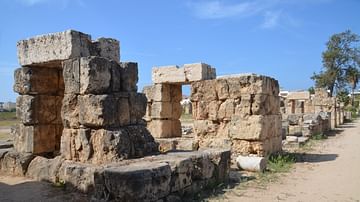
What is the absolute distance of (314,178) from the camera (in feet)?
23.3

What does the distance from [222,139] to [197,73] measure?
8.44 ft

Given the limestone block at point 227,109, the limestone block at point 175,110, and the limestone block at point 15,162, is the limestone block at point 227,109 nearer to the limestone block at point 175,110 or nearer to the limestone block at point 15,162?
the limestone block at point 175,110

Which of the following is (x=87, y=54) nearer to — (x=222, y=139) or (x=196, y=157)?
(x=196, y=157)

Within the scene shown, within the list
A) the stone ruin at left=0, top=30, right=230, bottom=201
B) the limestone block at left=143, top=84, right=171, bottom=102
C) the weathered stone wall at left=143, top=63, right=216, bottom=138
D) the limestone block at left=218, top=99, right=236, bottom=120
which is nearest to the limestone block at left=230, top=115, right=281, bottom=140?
the limestone block at left=218, top=99, right=236, bottom=120

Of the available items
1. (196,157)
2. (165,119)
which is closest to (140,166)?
(196,157)

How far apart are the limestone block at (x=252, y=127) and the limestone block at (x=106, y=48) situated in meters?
3.54

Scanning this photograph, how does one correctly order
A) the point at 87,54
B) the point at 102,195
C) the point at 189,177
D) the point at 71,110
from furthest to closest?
1. the point at 87,54
2. the point at 71,110
3. the point at 189,177
4. the point at 102,195

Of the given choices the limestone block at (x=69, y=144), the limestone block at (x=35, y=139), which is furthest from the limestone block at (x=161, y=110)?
the limestone block at (x=69, y=144)

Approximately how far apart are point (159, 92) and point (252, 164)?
5381 millimetres

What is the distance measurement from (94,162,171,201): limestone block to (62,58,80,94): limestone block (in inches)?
80.0

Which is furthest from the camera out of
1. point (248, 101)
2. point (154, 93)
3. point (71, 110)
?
point (154, 93)

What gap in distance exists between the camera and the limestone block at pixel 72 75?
6.33 metres

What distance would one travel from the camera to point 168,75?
39.2 ft

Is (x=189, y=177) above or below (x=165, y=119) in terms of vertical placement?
below
